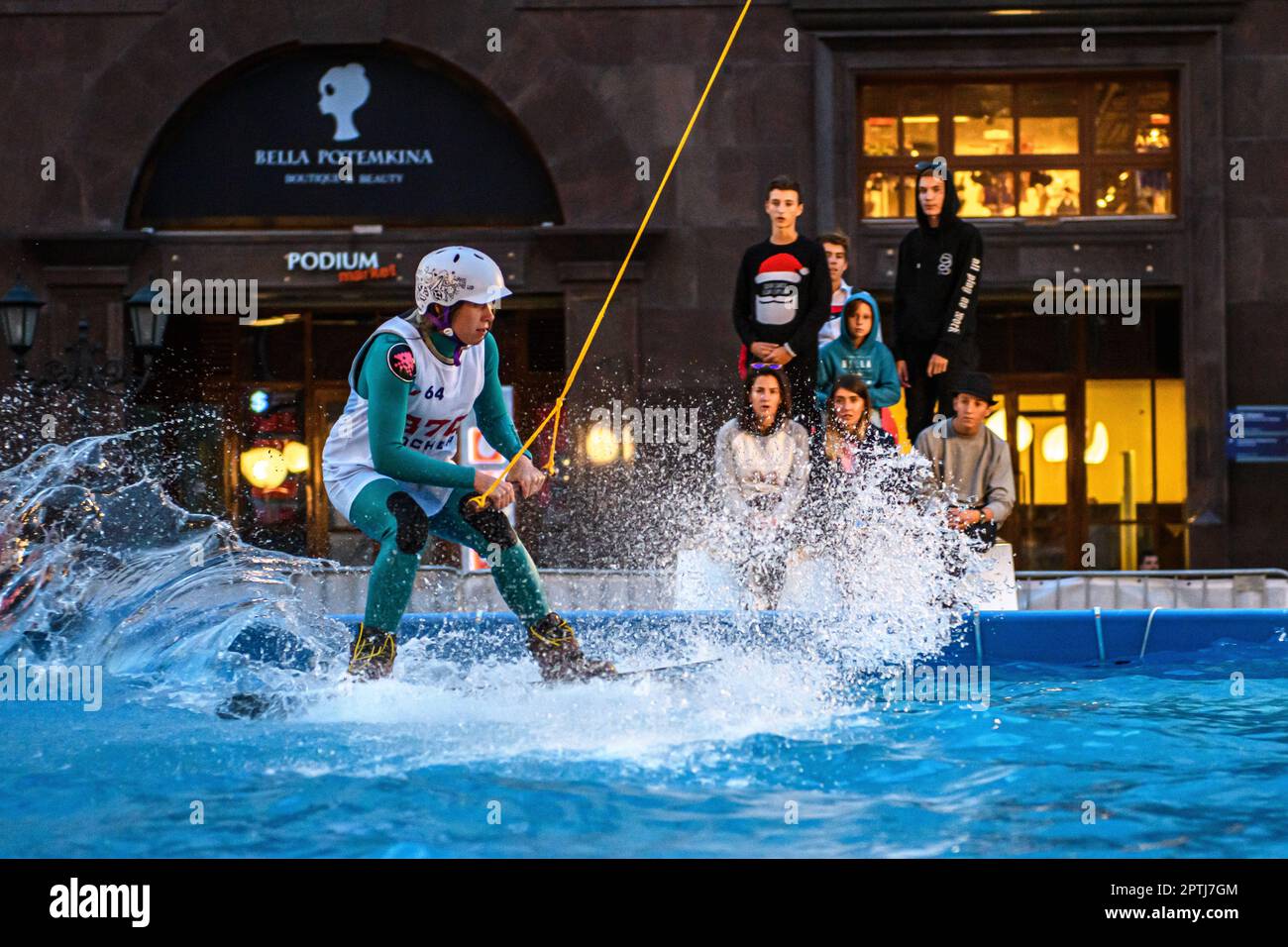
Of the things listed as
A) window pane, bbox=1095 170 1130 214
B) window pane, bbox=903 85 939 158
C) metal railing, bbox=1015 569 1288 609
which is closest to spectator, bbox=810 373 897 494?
metal railing, bbox=1015 569 1288 609

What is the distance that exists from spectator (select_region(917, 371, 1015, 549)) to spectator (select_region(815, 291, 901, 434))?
75 centimetres

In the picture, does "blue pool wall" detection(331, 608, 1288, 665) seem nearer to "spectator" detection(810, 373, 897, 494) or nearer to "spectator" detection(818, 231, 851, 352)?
"spectator" detection(810, 373, 897, 494)

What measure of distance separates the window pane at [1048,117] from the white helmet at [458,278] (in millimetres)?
13791

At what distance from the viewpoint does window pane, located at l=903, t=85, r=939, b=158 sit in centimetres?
1905

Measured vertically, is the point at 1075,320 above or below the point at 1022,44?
below

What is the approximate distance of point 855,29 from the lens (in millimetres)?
18453

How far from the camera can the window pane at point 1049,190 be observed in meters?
19.0

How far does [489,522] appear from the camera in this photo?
6.85 metres

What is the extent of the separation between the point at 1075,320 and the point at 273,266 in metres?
9.39

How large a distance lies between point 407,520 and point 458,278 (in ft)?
3.34

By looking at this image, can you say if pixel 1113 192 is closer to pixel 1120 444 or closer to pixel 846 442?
pixel 1120 444

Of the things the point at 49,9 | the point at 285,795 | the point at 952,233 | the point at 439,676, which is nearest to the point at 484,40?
the point at 49,9

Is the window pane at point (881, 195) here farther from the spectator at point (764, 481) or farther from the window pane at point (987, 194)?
the spectator at point (764, 481)

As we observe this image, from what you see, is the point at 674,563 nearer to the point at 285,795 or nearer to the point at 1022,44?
the point at 285,795
